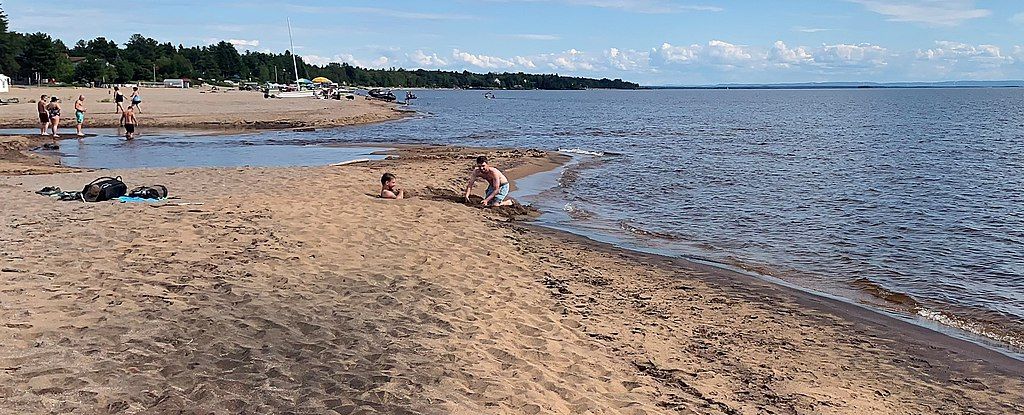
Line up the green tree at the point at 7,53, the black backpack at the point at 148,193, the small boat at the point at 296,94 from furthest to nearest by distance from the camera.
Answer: the green tree at the point at 7,53 → the small boat at the point at 296,94 → the black backpack at the point at 148,193

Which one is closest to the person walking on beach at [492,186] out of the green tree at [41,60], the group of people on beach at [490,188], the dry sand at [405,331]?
the group of people on beach at [490,188]

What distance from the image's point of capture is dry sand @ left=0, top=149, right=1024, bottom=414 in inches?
230

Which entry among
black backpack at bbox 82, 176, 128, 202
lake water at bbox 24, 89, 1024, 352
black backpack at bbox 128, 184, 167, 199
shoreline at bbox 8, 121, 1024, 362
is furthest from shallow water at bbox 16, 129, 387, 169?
black backpack at bbox 82, 176, 128, 202

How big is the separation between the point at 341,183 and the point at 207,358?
1158 cm

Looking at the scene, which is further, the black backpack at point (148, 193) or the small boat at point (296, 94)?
the small boat at point (296, 94)

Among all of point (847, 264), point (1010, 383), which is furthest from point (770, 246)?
point (1010, 383)

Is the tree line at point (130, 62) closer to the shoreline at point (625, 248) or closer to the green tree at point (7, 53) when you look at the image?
the green tree at point (7, 53)

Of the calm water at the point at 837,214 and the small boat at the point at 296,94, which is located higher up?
the small boat at the point at 296,94

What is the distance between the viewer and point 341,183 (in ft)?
57.9

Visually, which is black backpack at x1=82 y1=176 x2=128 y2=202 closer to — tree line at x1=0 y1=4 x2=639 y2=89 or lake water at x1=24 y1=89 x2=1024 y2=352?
lake water at x1=24 y1=89 x2=1024 y2=352

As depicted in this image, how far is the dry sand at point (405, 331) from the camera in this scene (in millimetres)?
5844

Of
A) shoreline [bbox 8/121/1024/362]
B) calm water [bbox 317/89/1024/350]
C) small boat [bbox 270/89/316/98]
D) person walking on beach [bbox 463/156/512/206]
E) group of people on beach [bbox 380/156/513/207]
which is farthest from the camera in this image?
small boat [bbox 270/89/316/98]

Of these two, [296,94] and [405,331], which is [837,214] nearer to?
[405,331]

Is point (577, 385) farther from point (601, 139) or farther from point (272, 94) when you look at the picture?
point (272, 94)
